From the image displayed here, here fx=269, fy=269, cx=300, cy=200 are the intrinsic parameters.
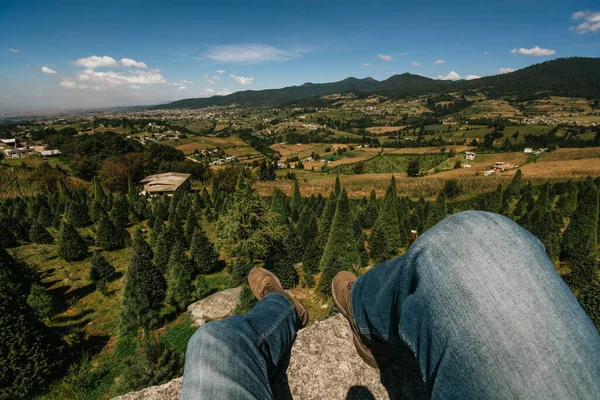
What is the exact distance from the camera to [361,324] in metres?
2.54

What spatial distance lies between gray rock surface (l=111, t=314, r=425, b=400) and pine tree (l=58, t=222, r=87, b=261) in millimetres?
20714

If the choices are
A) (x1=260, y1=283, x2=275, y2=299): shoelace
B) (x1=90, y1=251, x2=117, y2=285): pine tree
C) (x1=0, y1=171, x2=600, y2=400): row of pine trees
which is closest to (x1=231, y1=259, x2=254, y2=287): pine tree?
(x1=0, y1=171, x2=600, y2=400): row of pine trees

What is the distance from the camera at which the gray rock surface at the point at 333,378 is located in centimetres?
281

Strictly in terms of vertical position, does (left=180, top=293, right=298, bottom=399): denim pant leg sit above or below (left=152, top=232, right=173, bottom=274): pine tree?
above

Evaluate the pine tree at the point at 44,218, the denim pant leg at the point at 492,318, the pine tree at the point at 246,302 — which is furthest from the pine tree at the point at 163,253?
the denim pant leg at the point at 492,318

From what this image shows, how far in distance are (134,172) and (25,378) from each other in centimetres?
5664

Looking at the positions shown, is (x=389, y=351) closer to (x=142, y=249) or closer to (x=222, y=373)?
(x=222, y=373)

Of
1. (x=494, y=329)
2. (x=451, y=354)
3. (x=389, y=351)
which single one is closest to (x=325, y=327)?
(x=389, y=351)

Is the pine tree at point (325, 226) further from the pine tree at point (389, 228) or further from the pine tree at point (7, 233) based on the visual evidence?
the pine tree at point (7, 233)

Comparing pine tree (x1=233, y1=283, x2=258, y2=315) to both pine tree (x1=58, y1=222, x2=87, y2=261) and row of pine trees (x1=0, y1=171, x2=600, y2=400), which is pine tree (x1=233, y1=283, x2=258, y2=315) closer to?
row of pine trees (x1=0, y1=171, x2=600, y2=400)

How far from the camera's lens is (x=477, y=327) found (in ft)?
4.32

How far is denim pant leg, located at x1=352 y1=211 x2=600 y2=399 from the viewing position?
1154 millimetres

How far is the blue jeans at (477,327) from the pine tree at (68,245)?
72.7 ft

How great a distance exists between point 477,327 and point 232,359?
1535 millimetres
